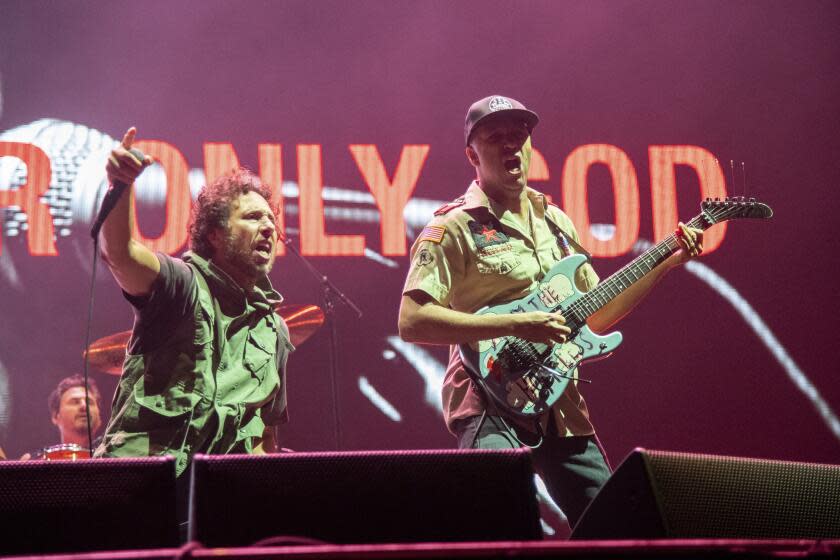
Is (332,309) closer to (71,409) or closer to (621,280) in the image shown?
(71,409)

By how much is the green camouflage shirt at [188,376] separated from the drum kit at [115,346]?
1810 mm

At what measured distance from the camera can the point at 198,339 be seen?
2.79 m

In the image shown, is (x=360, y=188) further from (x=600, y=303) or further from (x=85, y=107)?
(x=600, y=303)

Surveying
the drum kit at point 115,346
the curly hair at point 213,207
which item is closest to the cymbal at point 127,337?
the drum kit at point 115,346

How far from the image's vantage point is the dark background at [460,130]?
231 inches

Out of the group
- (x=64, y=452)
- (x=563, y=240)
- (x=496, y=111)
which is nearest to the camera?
(x=496, y=111)

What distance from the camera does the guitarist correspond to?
3.12 m

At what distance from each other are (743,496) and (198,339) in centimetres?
177

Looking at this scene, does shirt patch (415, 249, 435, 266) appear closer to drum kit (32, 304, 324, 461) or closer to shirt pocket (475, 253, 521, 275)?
shirt pocket (475, 253, 521, 275)

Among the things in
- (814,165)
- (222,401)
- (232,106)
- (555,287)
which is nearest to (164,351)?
(222,401)

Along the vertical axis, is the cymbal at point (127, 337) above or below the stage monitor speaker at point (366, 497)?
above

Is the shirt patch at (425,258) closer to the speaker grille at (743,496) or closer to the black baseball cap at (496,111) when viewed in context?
the black baseball cap at (496,111)

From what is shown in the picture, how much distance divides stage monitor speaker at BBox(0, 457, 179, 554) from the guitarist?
62.6 inches

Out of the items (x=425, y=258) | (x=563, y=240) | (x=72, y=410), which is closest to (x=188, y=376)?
(x=425, y=258)
